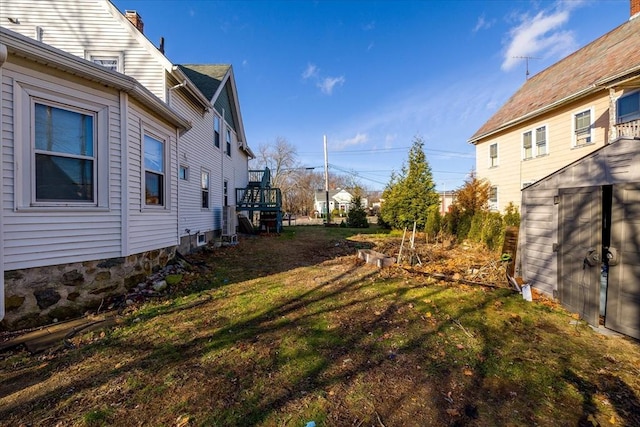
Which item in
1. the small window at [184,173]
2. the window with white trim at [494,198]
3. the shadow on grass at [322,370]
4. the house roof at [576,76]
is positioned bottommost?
the shadow on grass at [322,370]

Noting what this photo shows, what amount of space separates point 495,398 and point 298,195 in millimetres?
46421

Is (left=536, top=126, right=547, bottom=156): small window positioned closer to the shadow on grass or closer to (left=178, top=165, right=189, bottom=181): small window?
the shadow on grass

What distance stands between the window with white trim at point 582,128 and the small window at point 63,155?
51.6 feet

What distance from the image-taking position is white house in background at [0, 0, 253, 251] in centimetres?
824

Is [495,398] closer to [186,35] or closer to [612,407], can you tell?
[612,407]

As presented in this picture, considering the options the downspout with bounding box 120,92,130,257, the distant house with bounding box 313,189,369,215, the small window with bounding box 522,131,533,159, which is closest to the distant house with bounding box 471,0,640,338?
the small window with bounding box 522,131,533,159

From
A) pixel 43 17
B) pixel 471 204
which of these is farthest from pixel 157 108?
pixel 471 204

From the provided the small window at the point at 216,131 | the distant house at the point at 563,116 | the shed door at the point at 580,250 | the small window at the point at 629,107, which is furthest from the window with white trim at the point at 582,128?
the small window at the point at 216,131

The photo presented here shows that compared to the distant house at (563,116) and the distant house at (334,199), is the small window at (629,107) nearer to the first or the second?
the distant house at (563,116)

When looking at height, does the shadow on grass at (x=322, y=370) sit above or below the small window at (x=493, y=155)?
below

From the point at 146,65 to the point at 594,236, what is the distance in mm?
11320

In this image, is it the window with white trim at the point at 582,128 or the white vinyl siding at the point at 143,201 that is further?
the window with white trim at the point at 582,128

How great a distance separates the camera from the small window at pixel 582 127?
11.0 m

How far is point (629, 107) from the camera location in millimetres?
9453
